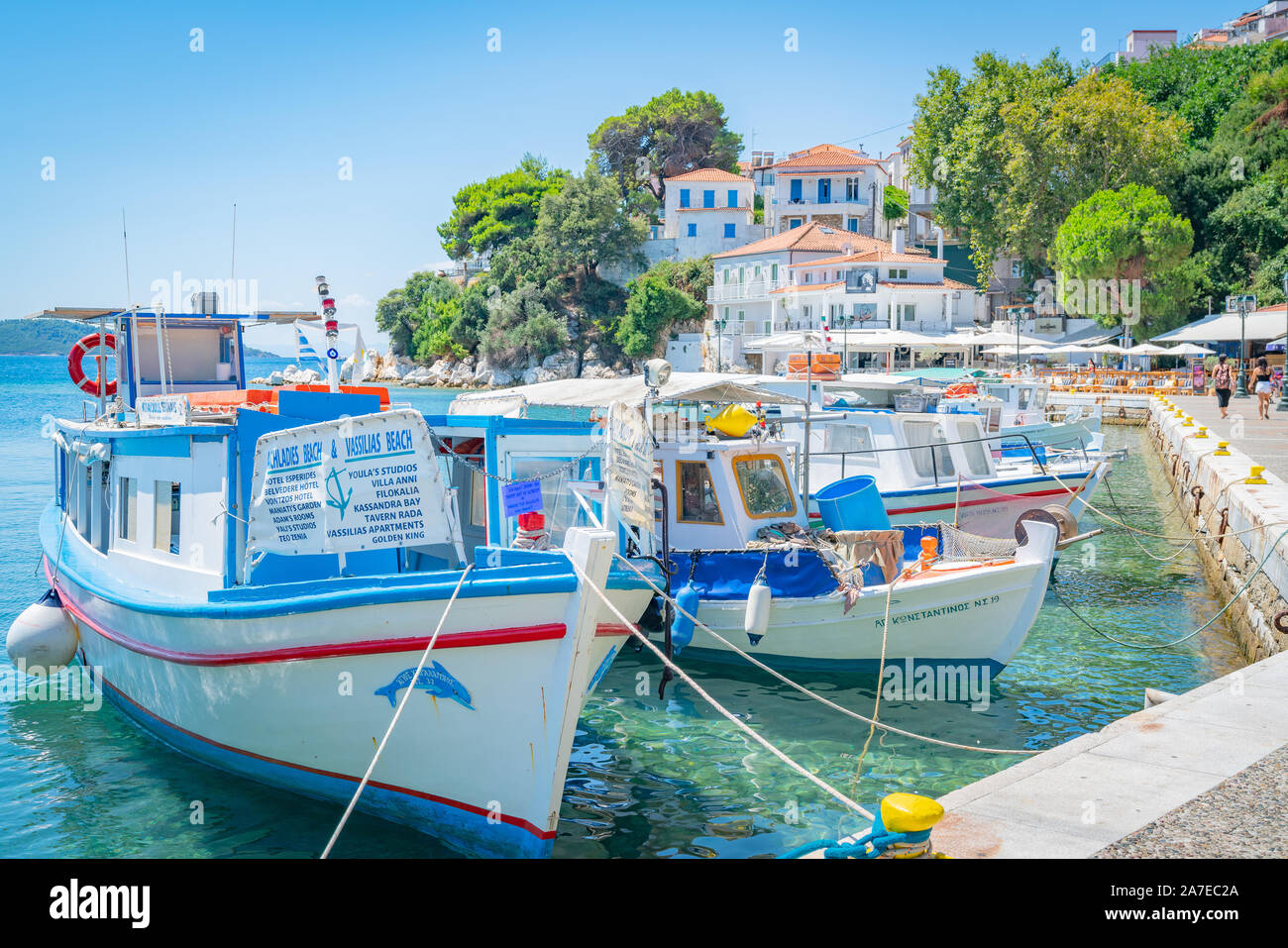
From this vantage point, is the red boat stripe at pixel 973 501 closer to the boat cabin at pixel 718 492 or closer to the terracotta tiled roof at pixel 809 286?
the boat cabin at pixel 718 492

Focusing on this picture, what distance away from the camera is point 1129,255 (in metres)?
50.9

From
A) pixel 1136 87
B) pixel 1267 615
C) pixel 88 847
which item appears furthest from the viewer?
pixel 1136 87

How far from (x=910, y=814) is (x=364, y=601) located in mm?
3900

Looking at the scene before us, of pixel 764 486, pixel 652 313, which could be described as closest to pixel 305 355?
pixel 764 486

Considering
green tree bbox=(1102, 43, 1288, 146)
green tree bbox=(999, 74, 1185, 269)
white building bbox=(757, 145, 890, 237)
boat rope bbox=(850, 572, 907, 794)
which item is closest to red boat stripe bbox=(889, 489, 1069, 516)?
boat rope bbox=(850, 572, 907, 794)

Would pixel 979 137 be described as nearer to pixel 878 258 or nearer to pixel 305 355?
pixel 878 258

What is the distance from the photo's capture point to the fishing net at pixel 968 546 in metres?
12.0

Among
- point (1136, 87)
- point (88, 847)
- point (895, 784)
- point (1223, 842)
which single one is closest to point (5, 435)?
point (88, 847)

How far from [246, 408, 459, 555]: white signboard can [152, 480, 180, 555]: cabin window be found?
6.93ft

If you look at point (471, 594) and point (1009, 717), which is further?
point (1009, 717)

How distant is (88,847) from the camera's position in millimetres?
8156

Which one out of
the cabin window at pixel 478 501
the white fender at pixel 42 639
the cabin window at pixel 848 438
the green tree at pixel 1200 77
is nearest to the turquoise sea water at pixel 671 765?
the white fender at pixel 42 639
